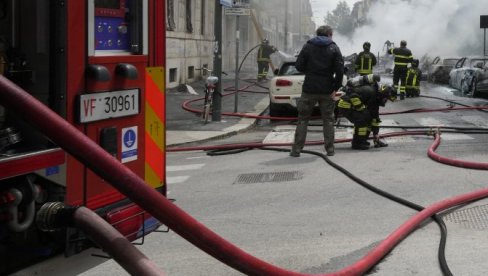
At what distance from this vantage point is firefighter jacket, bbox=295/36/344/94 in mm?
8398

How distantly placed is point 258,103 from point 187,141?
262 inches

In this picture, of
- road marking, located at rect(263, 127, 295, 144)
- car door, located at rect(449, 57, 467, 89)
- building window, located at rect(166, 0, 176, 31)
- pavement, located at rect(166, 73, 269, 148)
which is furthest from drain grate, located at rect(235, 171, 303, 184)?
car door, located at rect(449, 57, 467, 89)

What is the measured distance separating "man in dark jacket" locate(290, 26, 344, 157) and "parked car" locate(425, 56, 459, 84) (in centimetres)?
1806

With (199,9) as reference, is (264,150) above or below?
below

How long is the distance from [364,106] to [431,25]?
116ft

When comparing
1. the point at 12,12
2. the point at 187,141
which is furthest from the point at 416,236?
the point at 187,141

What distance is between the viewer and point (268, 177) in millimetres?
7344

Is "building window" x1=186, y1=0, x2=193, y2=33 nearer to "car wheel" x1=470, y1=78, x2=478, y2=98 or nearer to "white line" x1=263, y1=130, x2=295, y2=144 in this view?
"car wheel" x1=470, y1=78, x2=478, y2=98

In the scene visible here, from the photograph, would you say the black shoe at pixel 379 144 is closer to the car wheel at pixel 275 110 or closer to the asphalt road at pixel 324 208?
the asphalt road at pixel 324 208

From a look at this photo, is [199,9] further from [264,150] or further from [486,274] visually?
[486,274]

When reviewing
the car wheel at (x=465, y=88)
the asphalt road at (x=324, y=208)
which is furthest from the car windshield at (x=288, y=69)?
the car wheel at (x=465, y=88)

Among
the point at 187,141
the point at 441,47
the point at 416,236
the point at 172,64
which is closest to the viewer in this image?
the point at 416,236

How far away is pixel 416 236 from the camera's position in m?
4.74

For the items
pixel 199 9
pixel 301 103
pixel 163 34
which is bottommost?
pixel 301 103
